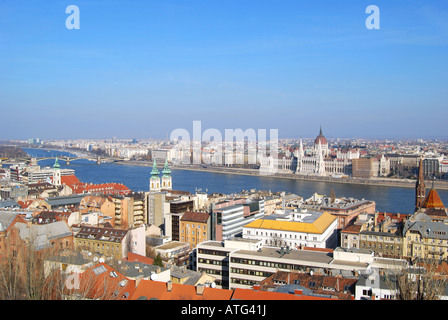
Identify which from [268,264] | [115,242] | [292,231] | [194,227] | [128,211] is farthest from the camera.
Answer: [128,211]

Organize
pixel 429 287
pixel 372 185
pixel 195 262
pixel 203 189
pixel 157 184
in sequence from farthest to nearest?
pixel 372 185 → pixel 203 189 → pixel 157 184 → pixel 195 262 → pixel 429 287

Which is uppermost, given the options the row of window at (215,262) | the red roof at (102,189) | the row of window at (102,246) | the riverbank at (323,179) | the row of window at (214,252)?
the red roof at (102,189)

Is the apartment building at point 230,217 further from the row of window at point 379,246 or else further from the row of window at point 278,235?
the row of window at point 379,246

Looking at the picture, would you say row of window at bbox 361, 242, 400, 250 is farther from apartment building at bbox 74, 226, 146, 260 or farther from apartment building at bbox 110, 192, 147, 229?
apartment building at bbox 110, 192, 147, 229

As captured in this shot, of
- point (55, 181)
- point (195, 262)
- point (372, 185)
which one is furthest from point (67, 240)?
point (372, 185)

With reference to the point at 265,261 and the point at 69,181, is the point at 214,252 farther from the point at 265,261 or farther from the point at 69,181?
the point at 69,181

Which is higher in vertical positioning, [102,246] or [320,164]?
[320,164]

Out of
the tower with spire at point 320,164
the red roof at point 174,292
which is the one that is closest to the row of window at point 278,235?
the red roof at point 174,292

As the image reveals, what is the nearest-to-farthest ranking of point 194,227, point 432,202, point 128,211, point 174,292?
1. point 174,292
2. point 194,227
3. point 432,202
4. point 128,211

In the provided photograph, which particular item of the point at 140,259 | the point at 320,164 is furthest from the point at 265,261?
the point at 320,164

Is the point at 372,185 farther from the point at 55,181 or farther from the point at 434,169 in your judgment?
the point at 55,181
